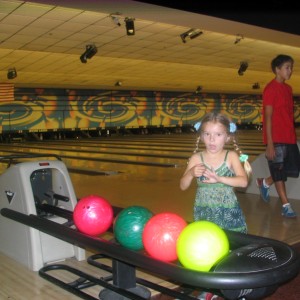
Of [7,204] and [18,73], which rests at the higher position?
[18,73]

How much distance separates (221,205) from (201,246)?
56cm

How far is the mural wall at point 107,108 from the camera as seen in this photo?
1578cm

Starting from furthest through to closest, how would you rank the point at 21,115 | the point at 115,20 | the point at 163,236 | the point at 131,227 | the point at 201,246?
the point at 21,115 → the point at 115,20 → the point at 131,227 → the point at 163,236 → the point at 201,246

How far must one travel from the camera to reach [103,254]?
2504 mm

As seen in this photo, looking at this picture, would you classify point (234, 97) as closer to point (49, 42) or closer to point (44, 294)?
point (49, 42)

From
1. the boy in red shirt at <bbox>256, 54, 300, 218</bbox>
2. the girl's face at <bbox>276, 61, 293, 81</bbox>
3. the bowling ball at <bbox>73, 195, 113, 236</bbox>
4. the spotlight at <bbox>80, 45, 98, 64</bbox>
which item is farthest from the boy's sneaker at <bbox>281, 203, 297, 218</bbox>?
the spotlight at <bbox>80, 45, 98, 64</bbox>

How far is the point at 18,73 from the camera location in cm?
1228

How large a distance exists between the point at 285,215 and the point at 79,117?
1417 centimetres

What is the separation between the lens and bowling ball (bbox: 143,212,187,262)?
6.27 feet

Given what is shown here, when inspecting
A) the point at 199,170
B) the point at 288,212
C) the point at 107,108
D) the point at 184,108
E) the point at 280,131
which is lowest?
the point at 288,212

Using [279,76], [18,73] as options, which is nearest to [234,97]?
[18,73]

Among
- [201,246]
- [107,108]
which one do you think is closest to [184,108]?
[107,108]

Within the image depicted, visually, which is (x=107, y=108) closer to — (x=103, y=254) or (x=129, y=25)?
(x=129, y=25)

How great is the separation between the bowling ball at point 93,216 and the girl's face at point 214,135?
2.14 ft
